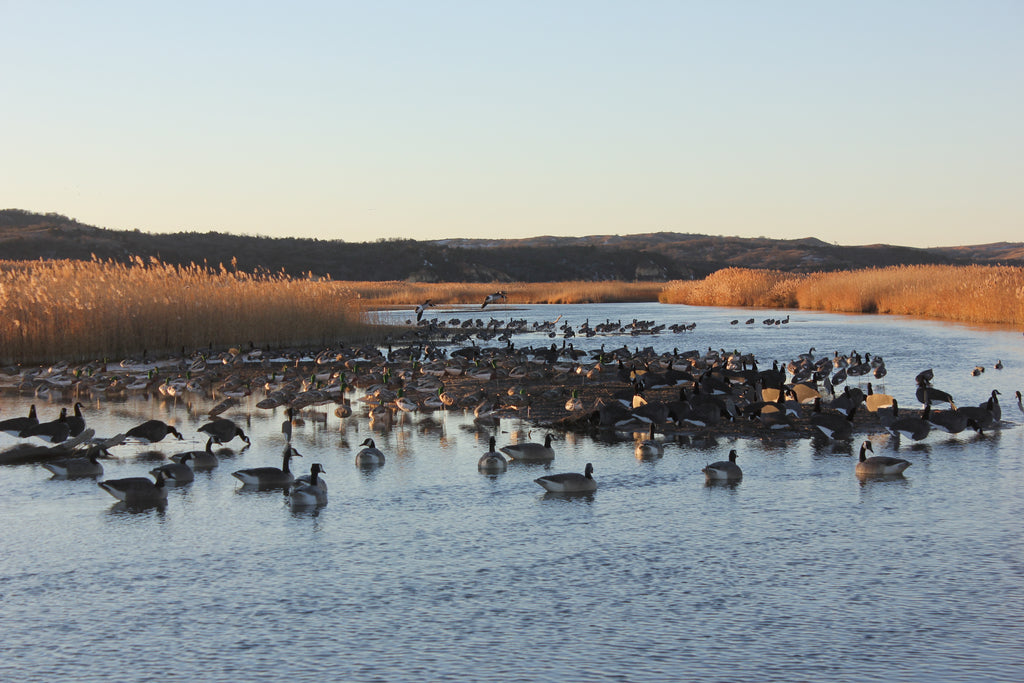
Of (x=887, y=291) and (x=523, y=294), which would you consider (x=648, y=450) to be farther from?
(x=523, y=294)

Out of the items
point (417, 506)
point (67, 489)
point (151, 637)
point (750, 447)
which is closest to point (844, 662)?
point (151, 637)

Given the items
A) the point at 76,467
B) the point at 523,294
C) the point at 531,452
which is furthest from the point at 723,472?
the point at 523,294

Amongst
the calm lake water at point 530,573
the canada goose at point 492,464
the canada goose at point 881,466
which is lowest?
the calm lake water at point 530,573

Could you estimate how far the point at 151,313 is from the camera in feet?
87.8

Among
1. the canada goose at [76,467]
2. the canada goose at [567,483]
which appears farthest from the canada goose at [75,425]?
the canada goose at [567,483]

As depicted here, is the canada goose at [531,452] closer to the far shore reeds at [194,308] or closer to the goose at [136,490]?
the goose at [136,490]

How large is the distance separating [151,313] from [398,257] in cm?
9808

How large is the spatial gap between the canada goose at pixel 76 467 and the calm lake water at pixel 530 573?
187 millimetres

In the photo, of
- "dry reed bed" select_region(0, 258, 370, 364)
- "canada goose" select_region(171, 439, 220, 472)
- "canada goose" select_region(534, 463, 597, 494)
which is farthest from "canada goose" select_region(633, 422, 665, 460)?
"dry reed bed" select_region(0, 258, 370, 364)

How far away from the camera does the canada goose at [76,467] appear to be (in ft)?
37.4

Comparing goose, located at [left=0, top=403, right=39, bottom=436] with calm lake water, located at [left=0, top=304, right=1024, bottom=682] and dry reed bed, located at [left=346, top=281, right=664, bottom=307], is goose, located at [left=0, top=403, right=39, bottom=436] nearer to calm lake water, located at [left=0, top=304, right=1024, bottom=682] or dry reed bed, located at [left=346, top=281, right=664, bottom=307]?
calm lake water, located at [left=0, top=304, right=1024, bottom=682]

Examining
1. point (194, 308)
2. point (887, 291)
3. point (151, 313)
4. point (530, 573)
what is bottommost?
point (530, 573)

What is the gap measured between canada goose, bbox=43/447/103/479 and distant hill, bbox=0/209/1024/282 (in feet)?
302

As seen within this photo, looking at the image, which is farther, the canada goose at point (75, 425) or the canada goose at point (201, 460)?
the canada goose at point (75, 425)
